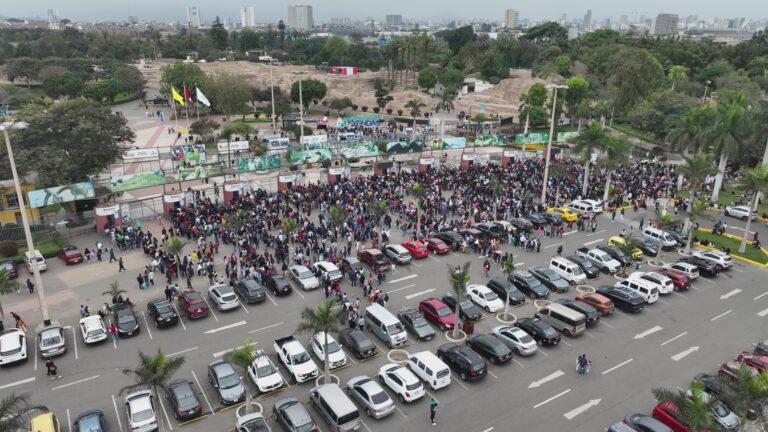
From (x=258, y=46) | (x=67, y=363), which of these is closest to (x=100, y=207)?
(x=67, y=363)

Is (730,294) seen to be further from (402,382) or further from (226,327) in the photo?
(226,327)

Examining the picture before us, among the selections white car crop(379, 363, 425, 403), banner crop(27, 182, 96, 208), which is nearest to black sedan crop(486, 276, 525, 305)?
white car crop(379, 363, 425, 403)

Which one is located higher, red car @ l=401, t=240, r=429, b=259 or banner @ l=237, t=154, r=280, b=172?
banner @ l=237, t=154, r=280, b=172

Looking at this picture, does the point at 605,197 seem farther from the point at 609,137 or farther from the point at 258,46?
the point at 258,46

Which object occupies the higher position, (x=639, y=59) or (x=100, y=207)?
(x=639, y=59)

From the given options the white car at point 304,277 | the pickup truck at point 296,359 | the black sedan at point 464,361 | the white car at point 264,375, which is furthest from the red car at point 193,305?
the black sedan at point 464,361

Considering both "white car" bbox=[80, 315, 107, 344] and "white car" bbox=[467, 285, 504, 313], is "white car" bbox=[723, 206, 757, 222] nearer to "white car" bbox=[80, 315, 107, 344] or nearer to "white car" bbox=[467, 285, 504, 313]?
"white car" bbox=[467, 285, 504, 313]

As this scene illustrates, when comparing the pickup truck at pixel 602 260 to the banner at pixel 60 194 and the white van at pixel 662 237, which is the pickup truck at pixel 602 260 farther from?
the banner at pixel 60 194
